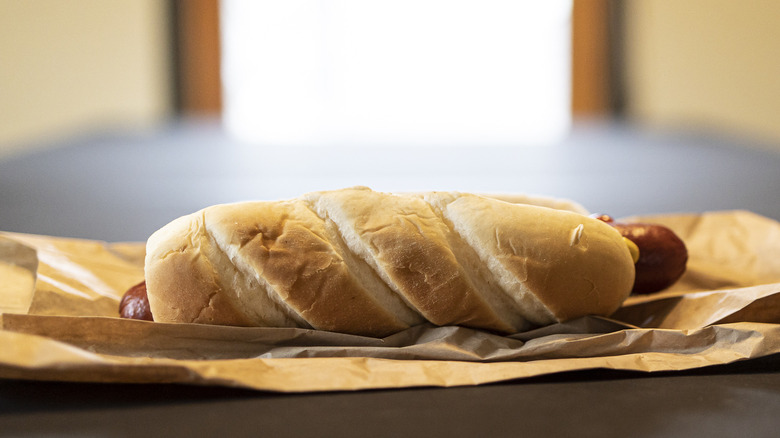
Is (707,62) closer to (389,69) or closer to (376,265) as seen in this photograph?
(389,69)

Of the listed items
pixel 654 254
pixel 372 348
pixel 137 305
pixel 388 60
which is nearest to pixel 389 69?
pixel 388 60

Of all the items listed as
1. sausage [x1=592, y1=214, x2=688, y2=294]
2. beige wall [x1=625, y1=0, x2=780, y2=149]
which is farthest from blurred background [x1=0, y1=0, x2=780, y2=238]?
sausage [x1=592, y1=214, x2=688, y2=294]

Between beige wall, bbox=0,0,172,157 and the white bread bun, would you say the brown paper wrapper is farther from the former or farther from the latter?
beige wall, bbox=0,0,172,157

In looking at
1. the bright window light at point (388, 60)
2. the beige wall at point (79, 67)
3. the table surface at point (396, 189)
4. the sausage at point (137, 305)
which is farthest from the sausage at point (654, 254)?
the bright window light at point (388, 60)

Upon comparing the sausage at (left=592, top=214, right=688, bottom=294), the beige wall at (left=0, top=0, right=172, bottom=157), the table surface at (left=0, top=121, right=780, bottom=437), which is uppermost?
the beige wall at (left=0, top=0, right=172, bottom=157)

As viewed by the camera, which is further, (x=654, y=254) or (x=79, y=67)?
(x=79, y=67)

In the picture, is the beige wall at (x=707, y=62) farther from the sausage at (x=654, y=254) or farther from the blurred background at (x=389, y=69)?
the sausage at (x=654, y=254)
